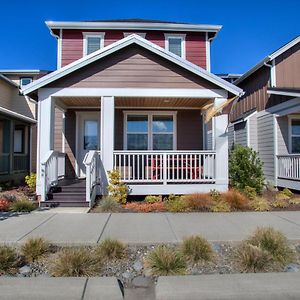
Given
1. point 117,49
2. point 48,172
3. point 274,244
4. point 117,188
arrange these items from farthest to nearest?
1. point 117,49
2. point 117,188
3. point 48,172
4. point 274,244

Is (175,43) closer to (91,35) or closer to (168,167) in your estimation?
(91,35)

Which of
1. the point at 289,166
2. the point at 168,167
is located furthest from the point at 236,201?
the point at 289,166

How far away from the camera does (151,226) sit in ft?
23.1

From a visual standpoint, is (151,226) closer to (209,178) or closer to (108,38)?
(209,178)

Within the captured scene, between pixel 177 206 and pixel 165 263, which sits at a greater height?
pixel 177 206

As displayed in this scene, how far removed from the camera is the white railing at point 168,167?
10367mm

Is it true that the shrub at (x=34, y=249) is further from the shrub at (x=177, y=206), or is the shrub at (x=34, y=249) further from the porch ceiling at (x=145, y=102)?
the porch ceiling at (x=145, y=102)

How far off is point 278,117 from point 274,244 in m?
9.59

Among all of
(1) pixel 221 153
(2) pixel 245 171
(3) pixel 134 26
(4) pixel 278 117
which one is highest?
(3) pixel 134 26

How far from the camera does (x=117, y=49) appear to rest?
10508 mm

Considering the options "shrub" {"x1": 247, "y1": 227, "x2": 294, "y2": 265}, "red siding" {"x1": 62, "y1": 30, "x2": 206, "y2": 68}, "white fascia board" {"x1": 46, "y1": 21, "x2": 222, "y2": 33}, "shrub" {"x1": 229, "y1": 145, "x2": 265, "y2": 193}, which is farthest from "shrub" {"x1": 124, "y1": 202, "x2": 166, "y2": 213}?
"white fascia board" {"x1": 46, "y1": 21, "x2": 222, "y2": 33}

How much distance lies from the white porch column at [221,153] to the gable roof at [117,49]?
123 cm

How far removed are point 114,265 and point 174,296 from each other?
1.29m

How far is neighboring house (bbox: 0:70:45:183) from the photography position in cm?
1606
